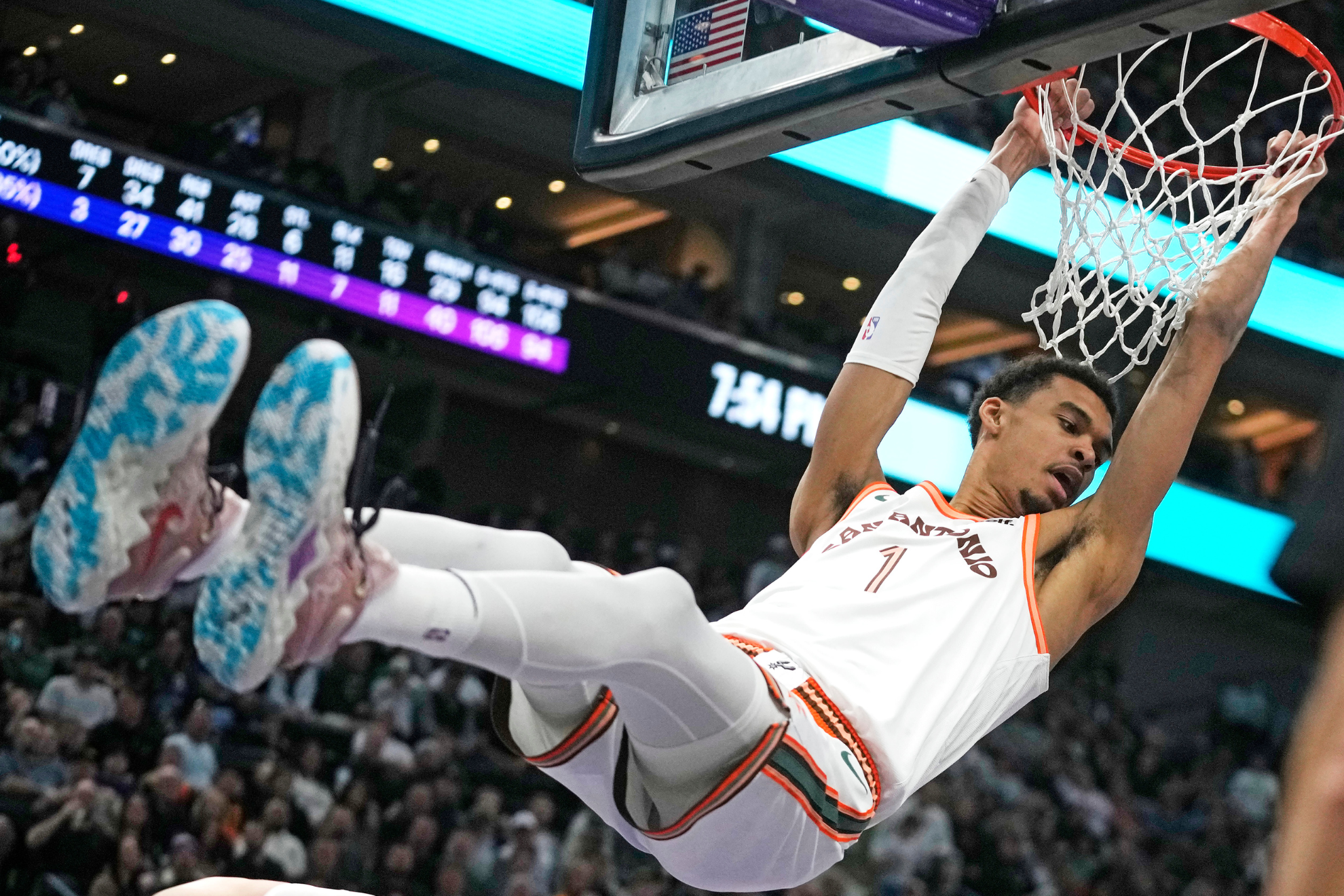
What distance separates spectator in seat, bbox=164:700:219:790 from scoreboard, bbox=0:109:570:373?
2848 mm

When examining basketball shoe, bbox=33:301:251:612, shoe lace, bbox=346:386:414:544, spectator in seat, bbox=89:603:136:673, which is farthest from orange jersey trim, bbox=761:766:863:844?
spectator in seat, bbox=89:603:136:673

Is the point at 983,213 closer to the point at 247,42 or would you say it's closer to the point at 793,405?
the point at 793,405

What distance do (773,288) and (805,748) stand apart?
12.4m

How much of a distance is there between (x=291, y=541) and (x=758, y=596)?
1676 mm

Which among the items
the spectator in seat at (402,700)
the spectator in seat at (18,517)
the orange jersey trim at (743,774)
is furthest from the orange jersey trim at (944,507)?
the spectator in seat at (18,517)

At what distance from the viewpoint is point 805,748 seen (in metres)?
3.48

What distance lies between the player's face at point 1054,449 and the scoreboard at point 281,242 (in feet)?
21.9

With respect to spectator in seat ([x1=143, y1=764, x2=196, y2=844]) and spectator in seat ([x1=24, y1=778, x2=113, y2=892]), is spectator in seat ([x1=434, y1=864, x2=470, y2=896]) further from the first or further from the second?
spectator in seat ([x1=24, y1=778, x2=113, y2=892])

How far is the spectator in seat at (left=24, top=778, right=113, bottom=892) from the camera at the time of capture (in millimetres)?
7656

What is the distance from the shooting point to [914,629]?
12.5 feet

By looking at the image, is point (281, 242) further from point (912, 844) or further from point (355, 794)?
point (912, 844)

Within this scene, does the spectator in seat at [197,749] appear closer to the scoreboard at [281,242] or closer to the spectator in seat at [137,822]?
the spectator in seat at [137,822]

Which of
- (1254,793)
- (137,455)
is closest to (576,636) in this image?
(137,455)

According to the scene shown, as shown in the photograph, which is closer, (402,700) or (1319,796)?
(1319,796)
